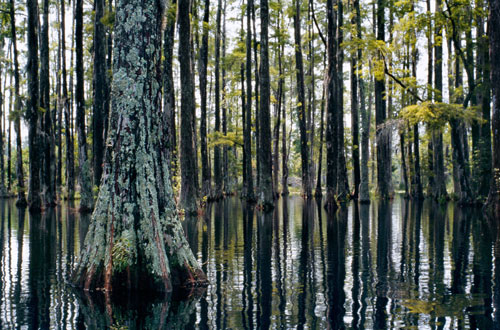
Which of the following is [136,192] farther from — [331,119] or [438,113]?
[438,113]

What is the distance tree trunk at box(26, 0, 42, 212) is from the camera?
21.2 metres

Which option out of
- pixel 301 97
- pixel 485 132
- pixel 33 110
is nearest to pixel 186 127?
pixel 33 110

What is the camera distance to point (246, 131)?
105 ft

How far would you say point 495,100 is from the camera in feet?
55.0

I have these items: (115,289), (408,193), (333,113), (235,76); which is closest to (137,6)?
(115,289)

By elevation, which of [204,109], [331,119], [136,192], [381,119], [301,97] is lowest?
[136,192]

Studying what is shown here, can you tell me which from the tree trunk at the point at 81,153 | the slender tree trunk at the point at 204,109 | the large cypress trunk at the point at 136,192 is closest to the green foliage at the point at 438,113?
the slender tree trunk at the point at 204,109

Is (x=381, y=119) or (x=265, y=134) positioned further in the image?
(x=381, y=119)

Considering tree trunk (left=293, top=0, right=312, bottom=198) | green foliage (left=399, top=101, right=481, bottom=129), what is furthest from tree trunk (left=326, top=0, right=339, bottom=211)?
tree trunk (left=293, top=0, right=312, bottom=198)

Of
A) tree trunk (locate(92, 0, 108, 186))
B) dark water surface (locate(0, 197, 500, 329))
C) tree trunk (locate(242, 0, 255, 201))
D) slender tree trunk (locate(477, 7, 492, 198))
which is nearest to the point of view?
dark water surface (locate(0, 197, 500, 329))

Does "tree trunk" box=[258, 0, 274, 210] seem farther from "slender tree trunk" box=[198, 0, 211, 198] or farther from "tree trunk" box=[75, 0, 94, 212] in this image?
"tree trunk" box=[75, 0, 94, 212]

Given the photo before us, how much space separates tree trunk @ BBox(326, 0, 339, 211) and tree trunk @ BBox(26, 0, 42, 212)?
12.5m

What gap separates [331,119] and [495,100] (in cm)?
765

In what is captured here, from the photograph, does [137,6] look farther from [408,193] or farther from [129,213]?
[408,193]
